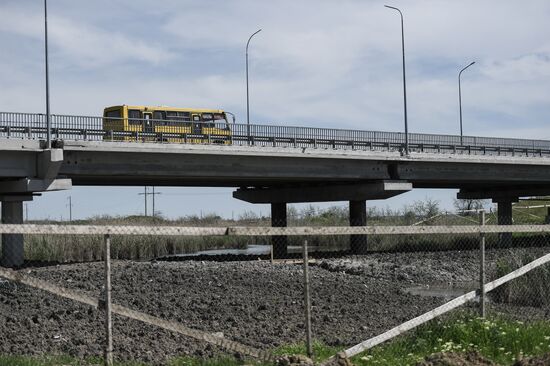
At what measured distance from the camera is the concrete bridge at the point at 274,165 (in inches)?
1254

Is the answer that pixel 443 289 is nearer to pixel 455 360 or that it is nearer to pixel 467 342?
pixel 467 342

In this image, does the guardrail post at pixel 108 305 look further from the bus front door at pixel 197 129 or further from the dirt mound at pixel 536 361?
the bus front door at pixel 197 129

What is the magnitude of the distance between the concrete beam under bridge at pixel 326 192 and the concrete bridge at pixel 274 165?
6cm

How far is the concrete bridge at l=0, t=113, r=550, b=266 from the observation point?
31.8m

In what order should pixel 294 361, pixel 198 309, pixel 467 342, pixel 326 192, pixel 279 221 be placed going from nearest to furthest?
pixel 294 361, pixel 467 342, pixel 198 309, pixel 326 192, pixel 279 221

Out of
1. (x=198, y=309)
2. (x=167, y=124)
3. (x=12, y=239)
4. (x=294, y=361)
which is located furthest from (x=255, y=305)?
(x=167, y=124)

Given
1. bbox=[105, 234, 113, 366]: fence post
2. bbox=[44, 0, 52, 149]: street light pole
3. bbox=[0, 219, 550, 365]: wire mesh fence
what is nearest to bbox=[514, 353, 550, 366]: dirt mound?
bbox=[0, 219, 550, 365]: wire mesh fence

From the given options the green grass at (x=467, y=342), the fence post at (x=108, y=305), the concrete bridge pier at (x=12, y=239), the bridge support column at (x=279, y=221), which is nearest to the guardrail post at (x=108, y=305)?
the fence post at (x=108, y=305)

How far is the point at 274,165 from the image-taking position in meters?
39.1

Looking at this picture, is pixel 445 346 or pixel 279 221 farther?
pixel 279 221

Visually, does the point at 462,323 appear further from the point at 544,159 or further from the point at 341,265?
the point at 544,159

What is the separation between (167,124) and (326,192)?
9812mm

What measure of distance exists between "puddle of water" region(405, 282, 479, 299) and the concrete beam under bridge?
1593cm

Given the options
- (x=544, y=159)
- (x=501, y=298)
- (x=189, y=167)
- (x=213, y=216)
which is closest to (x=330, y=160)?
(x=189, y=167)
